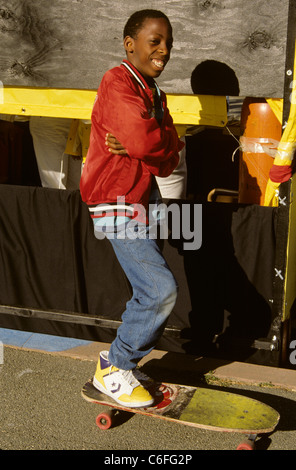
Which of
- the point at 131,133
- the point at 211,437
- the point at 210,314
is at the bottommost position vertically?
the point at 211,437

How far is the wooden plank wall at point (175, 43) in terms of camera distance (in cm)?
437

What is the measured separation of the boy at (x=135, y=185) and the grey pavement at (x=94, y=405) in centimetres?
23

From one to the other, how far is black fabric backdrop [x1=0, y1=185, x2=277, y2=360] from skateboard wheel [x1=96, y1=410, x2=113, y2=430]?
1145 millimetres

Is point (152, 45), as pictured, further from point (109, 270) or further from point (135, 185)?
point (109, 270)

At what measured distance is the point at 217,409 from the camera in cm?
373

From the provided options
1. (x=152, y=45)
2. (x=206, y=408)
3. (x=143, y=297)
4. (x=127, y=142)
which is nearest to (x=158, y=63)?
(x=152, y=45)

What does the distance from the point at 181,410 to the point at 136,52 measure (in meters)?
2.07

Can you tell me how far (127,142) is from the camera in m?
3.41

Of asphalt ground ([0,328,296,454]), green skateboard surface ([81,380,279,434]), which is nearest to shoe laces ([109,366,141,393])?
green skateboard surface ([81,380,279,434])

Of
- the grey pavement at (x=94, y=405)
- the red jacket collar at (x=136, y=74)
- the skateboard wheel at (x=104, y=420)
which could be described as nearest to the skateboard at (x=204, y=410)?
the skateboard wheel at (x=104, y=420)

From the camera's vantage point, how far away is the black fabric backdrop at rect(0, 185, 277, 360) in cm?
455

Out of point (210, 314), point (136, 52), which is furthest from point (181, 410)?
point (136, 52)

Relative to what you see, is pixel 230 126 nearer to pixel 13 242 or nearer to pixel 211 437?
pixel 13 242

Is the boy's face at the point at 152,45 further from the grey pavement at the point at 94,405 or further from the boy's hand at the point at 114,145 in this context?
the grey pavement at the point at 94,405
